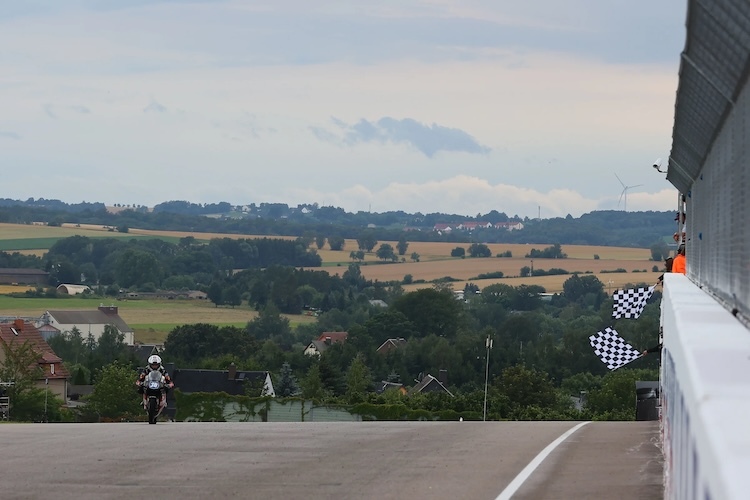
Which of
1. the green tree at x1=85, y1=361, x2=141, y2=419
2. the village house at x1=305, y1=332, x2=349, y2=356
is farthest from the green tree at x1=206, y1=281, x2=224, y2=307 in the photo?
the green tree at x1=85, y1=361, x2=141, y2=419

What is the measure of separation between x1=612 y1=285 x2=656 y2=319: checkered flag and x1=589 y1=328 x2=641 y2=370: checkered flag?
2583mm

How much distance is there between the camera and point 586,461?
14.5 metres

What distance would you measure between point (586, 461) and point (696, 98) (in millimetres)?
4007

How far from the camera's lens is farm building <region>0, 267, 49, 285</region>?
185250 millimetres

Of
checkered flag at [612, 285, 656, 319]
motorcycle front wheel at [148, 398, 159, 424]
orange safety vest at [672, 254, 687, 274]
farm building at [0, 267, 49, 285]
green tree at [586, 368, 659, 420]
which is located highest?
orange safety vest at [672, 254, 687, 274]

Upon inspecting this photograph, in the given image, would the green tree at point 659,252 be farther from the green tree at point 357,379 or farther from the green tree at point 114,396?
the green tree at point 114,396

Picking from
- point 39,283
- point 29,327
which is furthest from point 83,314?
point 29,327

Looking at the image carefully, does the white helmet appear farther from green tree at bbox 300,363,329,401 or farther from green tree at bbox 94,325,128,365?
green tree at bbox 94,325,128,365

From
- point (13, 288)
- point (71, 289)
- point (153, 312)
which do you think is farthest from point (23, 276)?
point (153, 312)

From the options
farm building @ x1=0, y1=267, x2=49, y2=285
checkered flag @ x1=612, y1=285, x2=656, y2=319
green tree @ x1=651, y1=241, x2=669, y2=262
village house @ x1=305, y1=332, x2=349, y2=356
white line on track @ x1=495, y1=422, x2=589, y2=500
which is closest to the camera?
white line on track @ x1=495, y1=422, x2=589, y2=500

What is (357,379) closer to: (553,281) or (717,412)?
(553,281)

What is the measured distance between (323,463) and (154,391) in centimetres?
879

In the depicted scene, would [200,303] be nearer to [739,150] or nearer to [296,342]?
[296,342]

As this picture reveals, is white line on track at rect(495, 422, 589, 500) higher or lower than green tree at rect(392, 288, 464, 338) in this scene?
higher
